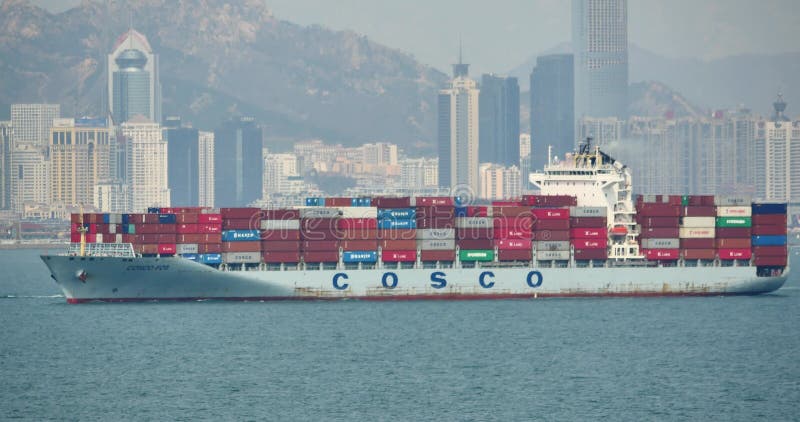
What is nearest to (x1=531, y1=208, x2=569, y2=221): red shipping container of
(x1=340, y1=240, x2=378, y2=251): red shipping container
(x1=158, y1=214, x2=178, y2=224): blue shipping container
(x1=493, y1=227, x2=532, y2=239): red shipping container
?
(x1=493, y1=227, x2=532, y2=239): red shipping container

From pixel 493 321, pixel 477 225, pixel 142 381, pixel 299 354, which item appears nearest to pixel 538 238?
pixel 477 225

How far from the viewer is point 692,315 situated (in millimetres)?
71000

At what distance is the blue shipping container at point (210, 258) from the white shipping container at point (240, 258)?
289 mm

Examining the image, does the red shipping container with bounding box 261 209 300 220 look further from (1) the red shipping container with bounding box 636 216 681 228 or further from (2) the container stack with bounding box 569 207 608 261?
(1) the red shipping container with bounding box 636 216 681 228

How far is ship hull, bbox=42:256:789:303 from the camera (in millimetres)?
72500

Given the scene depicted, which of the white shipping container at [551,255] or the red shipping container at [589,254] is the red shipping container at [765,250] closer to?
the red shipping container at [589,254]

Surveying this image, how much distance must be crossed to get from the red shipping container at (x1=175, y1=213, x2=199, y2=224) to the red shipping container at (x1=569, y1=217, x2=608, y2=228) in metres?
18.8

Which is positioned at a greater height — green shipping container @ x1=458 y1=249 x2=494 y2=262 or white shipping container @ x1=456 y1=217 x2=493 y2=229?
white shipping container @ x1=456 y1=217 x2=493 y2=229

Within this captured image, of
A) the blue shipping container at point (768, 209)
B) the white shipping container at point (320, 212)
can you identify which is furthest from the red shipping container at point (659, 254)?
the white shipping container at point (320, 212)

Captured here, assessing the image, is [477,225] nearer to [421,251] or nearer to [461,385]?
[421,251]

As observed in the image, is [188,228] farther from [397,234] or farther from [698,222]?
[698,222]

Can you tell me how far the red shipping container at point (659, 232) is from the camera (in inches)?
3012

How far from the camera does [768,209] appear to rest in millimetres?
78188

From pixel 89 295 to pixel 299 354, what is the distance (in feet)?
61.1
